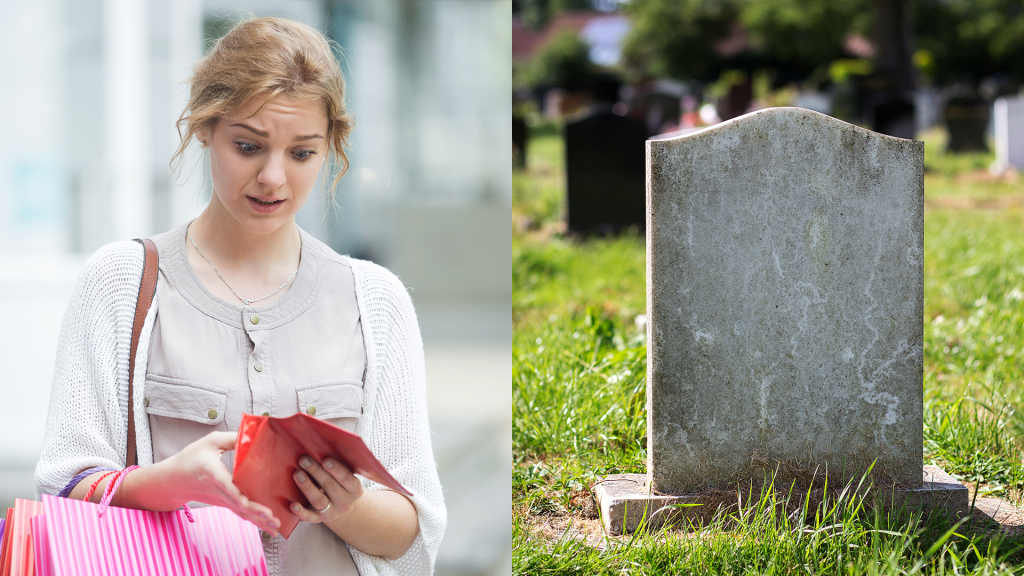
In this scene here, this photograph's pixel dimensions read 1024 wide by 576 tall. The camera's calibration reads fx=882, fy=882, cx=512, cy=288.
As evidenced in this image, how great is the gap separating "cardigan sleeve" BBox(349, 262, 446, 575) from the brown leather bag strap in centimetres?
34

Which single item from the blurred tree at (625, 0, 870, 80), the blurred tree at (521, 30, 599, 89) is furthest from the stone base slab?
the blurred tree at (521, 30, 599, 89)

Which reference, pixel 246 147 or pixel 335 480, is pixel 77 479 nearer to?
pixel 335 480

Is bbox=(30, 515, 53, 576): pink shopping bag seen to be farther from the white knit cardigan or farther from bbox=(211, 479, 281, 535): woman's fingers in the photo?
bbox=(211, 479, 281, 535): woman's fingers

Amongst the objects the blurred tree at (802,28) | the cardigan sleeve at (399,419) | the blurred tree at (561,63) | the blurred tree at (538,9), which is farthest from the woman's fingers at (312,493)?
the blurred tree at (538,9)

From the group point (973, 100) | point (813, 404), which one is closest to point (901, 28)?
point (973, 100)

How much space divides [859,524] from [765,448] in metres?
0.31

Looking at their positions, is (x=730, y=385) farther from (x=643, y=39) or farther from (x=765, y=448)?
(x=643, y=39)

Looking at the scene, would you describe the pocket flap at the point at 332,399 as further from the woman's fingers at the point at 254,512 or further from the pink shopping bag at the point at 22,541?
the pink shopping bag at the point at 22,541

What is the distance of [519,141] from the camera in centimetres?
1225

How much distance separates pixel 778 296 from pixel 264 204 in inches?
56.9

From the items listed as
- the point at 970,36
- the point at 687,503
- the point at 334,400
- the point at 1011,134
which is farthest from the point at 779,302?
the point at 970,36

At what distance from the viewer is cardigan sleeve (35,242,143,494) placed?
4.39ft

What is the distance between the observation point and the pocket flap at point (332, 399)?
4.67 feet

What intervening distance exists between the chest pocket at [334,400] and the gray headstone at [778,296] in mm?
1087
